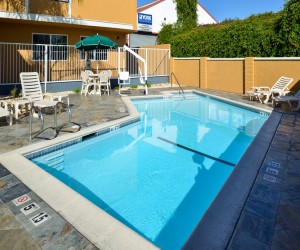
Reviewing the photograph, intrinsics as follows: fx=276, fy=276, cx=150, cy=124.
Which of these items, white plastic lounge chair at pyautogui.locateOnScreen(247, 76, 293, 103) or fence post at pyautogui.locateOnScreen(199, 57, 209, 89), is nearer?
white plastic lounge chair at pyautogui.locateOnScreen(247, 76, 293, 103)

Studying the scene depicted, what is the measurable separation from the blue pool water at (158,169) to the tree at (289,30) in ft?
18.7

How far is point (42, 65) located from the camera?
48.4ft

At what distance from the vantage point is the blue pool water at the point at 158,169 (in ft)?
12.3

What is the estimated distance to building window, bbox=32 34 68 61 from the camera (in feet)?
47.9

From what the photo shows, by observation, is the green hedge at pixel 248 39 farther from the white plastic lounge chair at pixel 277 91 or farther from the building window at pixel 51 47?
the building window at pixel 51 47

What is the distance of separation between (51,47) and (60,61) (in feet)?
2.99

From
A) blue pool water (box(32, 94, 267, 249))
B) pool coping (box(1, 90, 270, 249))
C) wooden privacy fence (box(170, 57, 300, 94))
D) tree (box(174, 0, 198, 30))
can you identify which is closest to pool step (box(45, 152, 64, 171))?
blue pool water (box(32, 94, 267, 249))

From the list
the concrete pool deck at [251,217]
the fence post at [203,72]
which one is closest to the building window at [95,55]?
the fence post at [203,72]

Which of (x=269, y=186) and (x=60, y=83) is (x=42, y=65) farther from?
(x=269, y=186)

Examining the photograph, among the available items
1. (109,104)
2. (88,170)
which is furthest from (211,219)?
(109,104)

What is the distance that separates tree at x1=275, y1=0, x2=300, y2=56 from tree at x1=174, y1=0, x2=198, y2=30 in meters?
14.3

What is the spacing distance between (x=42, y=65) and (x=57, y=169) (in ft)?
36.5

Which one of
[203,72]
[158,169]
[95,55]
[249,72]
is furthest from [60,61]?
[158,169]

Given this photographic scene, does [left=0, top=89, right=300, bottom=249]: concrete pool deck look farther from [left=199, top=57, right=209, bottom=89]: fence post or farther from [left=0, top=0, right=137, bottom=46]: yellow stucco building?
[left=199, top=57, right=209, bottom=89]: fence post
